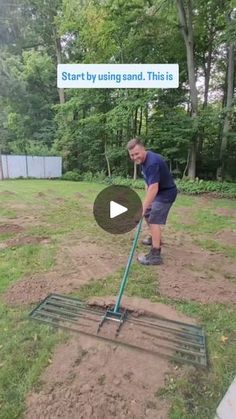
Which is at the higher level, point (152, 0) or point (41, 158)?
point (152, 0)

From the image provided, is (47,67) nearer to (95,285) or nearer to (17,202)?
(17,202)

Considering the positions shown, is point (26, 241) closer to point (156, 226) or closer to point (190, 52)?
point (156, 226)

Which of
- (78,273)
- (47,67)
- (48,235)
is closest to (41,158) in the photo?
(47,67)

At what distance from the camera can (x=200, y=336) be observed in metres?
2.20

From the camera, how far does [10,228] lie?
473 cm

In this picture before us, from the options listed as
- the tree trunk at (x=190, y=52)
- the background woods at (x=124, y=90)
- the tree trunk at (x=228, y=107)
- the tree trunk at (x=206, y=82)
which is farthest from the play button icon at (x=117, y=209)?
the tree trunk at (x=206, y=82)

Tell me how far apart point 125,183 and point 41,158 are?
5.51 m

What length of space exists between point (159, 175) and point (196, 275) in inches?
40.9

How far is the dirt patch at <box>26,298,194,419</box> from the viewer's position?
1.57m

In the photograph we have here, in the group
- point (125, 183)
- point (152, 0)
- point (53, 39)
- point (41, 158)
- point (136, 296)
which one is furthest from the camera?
point (53, 39)

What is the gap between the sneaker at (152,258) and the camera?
3.42 m

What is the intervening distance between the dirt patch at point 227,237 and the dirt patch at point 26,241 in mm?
2356

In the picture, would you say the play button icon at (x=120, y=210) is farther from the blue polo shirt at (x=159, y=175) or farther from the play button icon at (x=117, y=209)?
the blue polo shirt at (x=159, y=175)

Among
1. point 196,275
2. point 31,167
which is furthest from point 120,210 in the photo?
point 31,167
